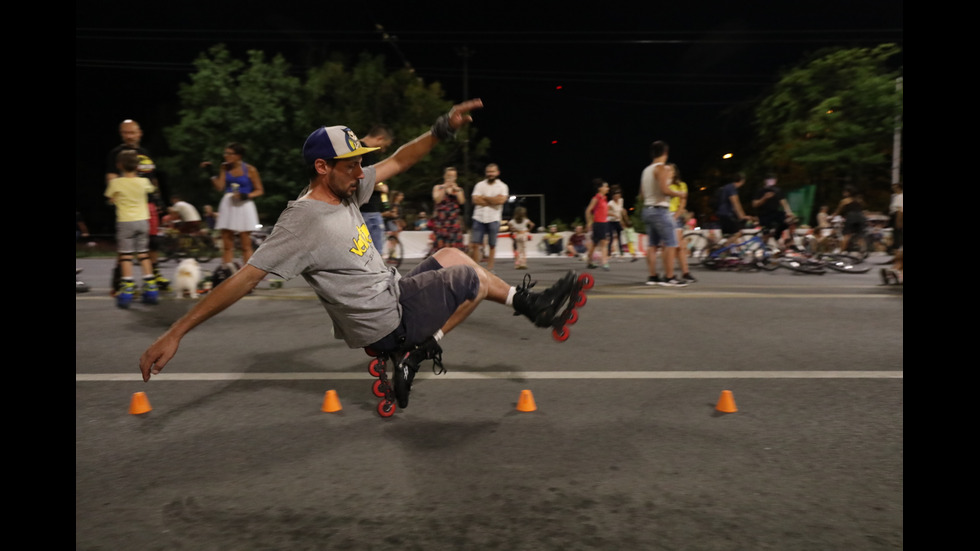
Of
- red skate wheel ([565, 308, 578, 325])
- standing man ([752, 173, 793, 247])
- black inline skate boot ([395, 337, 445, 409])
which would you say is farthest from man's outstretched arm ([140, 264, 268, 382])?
standing man ([752, 173, 793, 247])

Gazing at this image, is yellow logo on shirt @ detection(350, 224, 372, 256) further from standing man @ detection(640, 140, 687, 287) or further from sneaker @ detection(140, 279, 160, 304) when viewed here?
standing man @ detection(640, 140, 687, 287)

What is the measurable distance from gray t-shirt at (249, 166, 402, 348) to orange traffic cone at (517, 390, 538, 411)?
832 millimetres

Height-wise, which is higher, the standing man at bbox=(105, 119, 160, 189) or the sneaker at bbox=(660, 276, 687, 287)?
the standing man at bbox=(105, 119, 160, 189)

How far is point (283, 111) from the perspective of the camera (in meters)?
43.2

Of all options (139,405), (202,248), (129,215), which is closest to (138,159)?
(129,215)

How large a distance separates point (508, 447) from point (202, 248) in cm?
1677

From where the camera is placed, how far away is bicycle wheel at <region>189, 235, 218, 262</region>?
17.9 metres

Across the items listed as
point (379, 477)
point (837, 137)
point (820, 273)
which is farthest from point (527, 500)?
point (837, 137)

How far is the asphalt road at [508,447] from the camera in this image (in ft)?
8.00

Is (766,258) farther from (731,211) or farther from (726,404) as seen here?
(726,404)

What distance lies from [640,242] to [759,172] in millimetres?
31691

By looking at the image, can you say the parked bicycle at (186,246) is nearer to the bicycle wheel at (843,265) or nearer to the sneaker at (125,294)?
the sneaker at (125,294)

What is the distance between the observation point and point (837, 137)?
143ft
